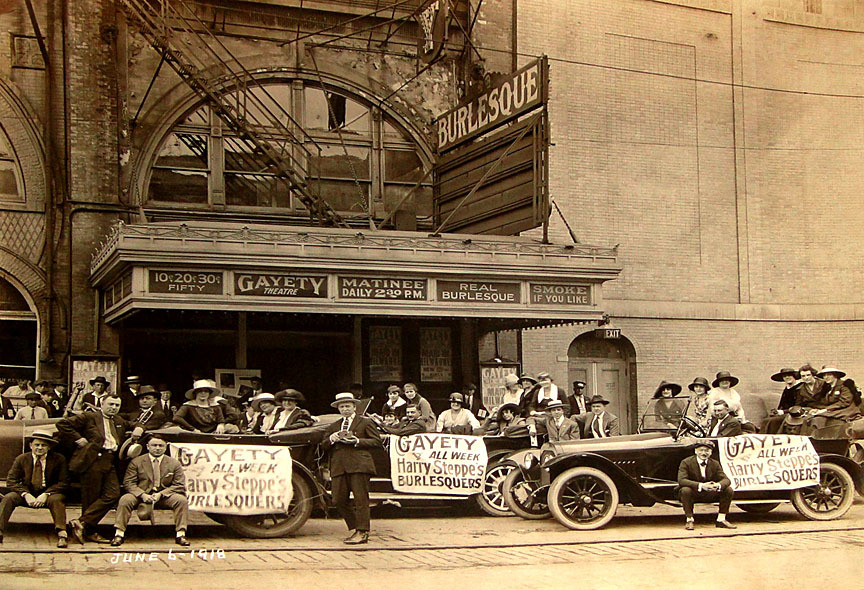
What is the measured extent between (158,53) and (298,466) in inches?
379

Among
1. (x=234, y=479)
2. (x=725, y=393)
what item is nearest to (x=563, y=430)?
(x=725, y=393)

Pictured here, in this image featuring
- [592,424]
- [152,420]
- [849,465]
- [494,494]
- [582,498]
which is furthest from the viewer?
[592,424]

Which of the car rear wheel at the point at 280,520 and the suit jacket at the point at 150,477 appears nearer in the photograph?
the suit jacket at the point at 150,477

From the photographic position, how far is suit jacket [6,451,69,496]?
9039 mm

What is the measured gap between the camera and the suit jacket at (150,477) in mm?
9359

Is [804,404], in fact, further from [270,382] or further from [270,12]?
[270,12]

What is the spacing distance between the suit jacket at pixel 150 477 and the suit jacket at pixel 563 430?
466cm

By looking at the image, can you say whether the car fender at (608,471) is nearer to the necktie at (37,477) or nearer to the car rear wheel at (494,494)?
the car rear wheel at (494,494)

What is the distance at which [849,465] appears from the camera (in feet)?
38.6

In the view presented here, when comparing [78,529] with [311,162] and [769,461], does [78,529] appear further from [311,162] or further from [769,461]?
[311,162]

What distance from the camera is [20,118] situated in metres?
15.2

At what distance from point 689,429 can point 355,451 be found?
419cm

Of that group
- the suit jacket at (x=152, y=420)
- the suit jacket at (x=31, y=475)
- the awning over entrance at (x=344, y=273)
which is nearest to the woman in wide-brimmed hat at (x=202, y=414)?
the suit jacket at (x=152, y=420)

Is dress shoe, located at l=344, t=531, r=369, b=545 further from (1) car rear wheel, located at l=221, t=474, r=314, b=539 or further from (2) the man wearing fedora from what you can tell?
(2) the man wearing fedora
